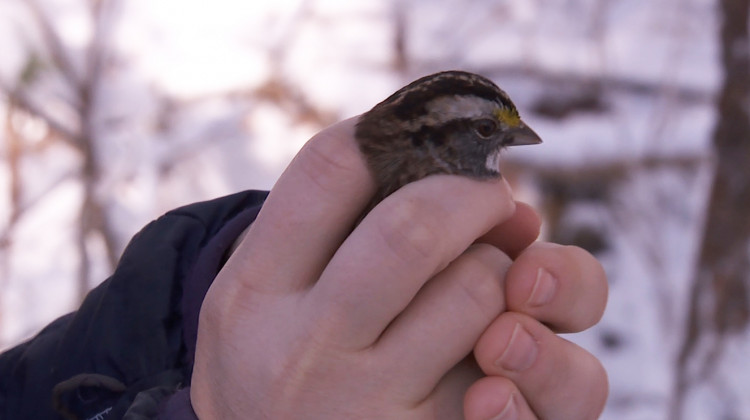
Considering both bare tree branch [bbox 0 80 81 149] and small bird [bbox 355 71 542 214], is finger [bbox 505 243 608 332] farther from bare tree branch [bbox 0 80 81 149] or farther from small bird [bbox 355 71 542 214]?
bare tree branch [bbox 0 80 81 149]

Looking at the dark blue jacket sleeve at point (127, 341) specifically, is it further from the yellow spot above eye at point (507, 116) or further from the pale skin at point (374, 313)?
the yellow spot above eye at point (507, 116)

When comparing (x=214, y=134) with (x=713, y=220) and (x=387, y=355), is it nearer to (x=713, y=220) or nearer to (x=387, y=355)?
(x=713, y=220)

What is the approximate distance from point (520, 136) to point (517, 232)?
182mm

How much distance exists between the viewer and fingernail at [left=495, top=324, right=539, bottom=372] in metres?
0.72

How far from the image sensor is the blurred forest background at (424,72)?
287 centimetres

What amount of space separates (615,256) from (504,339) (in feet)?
9.57

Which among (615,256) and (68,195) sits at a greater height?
(68,195)

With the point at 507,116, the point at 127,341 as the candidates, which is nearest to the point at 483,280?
the point at 507,116

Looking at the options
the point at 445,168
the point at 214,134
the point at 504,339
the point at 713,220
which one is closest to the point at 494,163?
the point at 445,168

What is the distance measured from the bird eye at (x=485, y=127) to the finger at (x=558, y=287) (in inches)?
7.4

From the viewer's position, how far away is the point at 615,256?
11.3ft

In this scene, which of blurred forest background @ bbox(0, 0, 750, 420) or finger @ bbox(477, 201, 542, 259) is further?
blurred forest background @ bbox(0, 0, 750, 420)

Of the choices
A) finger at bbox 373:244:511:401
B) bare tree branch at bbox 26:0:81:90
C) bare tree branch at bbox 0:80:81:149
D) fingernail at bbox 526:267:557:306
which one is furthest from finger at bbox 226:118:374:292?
bare tree branch at bbox 26:0:81:90

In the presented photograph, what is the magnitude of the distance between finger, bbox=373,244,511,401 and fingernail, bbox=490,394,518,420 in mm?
64
